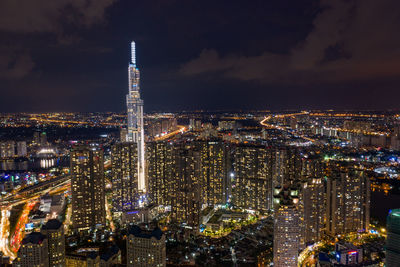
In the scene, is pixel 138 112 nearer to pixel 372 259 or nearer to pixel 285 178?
pixel 285 178

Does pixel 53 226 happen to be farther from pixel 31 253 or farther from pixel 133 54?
pixel 133 54

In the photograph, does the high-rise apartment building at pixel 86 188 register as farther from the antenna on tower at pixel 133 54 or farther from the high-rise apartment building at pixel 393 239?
the high-rise apartment building at pixel 393 239

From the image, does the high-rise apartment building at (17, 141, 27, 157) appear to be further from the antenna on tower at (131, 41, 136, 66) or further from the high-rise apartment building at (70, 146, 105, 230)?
the high-rise apartment building at (70, 146, 105, 230)

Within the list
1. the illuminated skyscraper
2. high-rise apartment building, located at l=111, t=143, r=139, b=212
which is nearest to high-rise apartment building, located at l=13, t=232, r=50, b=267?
high-rise apartment building, located at l=111, t=143, r=139, b=212

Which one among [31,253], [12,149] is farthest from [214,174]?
[12,149]

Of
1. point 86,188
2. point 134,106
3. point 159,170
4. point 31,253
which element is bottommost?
point 31,253

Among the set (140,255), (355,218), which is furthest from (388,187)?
A: (140,255)
